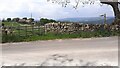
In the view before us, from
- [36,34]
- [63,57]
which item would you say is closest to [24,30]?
[36,34]

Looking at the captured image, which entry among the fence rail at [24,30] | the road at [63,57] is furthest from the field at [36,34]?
the road at [63,57]

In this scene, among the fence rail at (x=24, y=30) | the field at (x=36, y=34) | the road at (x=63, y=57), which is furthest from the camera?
the fence rail at (x=24, y=30)

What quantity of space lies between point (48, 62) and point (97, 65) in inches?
80.8

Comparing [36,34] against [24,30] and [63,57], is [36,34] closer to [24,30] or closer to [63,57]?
[24,30]

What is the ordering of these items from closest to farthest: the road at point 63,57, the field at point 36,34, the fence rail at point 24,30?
the road at point 63,57
the field at point 36,34
the fence rail at point 24,30

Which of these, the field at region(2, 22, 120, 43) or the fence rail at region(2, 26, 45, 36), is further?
the fence rail at region(2, 26, 45, 36)

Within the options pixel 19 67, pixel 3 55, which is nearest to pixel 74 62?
pixel 19 67

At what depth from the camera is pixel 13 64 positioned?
12859 mm

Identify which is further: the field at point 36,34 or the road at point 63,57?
the field at point 36,34

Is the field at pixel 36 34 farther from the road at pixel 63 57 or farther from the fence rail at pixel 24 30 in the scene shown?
the road at pixel 63 57

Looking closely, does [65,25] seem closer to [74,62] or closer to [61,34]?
[61,34]

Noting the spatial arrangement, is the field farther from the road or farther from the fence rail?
the road

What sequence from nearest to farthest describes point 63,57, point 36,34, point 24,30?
1. point 63,57
2. point 36,34
3. point 24,30

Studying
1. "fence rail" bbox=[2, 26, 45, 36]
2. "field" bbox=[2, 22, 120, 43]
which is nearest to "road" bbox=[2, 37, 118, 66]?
"field" bbox=[2, 22, 120, 43]
